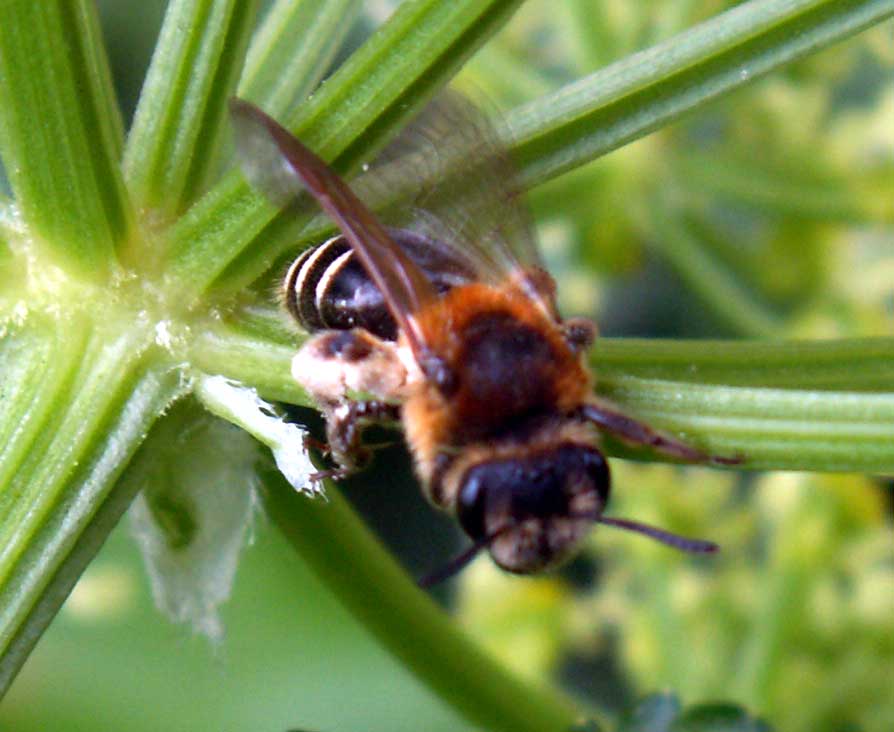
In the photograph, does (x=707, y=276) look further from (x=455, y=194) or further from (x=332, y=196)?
(x=332, y=196)

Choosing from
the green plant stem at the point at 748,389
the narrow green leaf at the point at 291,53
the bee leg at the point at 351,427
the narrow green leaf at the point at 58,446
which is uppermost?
the narrow green leaf at the point at 291,53

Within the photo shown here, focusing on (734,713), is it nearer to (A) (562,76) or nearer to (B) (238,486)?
(B) (238,486)

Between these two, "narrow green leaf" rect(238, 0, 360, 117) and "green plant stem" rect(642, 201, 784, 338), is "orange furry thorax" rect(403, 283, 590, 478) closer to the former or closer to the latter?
"narrow green leaf" rect(238, 0, 360, 117)

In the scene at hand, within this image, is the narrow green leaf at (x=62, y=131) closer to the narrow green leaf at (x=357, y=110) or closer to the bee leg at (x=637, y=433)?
the narrow green leaf at (x=357, y=110)

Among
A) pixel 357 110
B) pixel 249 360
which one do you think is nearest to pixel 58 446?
pixel 249 360

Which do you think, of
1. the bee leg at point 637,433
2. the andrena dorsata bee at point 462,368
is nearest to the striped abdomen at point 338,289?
the andrena dorsata bee at point 462,368

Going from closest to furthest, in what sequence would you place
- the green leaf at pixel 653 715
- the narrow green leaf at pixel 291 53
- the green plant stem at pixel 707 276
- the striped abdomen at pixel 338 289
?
1. the striped abdomen at pixel 338 289
2. the narrow green leaf at pixel 291 53
3. the green leaf at pixel 653 715
4. the green plant stem at pixel 707 276
